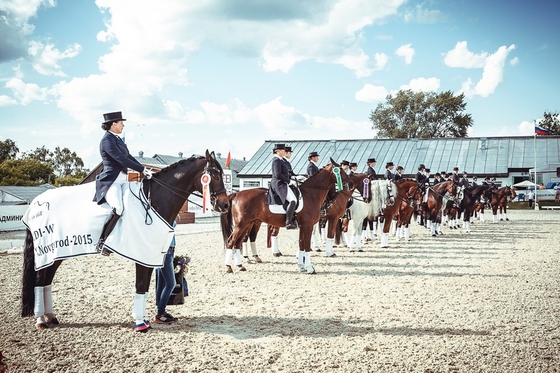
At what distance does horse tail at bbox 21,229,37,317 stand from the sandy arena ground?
263mm

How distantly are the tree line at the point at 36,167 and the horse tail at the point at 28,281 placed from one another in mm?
43986

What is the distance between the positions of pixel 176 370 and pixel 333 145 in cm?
4261

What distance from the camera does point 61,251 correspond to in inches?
233

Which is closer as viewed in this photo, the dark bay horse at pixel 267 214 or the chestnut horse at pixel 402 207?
the dark bay horse at pixel 267 214

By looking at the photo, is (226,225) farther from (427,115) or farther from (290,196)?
(427,115)

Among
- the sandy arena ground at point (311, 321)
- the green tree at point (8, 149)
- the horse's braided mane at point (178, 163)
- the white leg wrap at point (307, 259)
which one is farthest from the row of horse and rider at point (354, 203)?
the green tree at point (8, 149)

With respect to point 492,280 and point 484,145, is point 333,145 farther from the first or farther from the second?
point 492,280

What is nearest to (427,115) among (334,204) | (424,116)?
(424,116)

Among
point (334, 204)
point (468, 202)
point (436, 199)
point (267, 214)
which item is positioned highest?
point (436, 199)

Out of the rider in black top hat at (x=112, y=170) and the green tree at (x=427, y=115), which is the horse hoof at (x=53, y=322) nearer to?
the rider in black top hat at (x=112, y=170)

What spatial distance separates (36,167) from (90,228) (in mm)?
49267

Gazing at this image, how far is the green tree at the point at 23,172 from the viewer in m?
44.4

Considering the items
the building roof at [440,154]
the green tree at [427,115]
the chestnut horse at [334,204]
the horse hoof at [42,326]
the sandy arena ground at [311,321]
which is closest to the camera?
the sandy arena ground at [311,321]

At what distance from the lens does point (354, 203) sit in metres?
14.2
